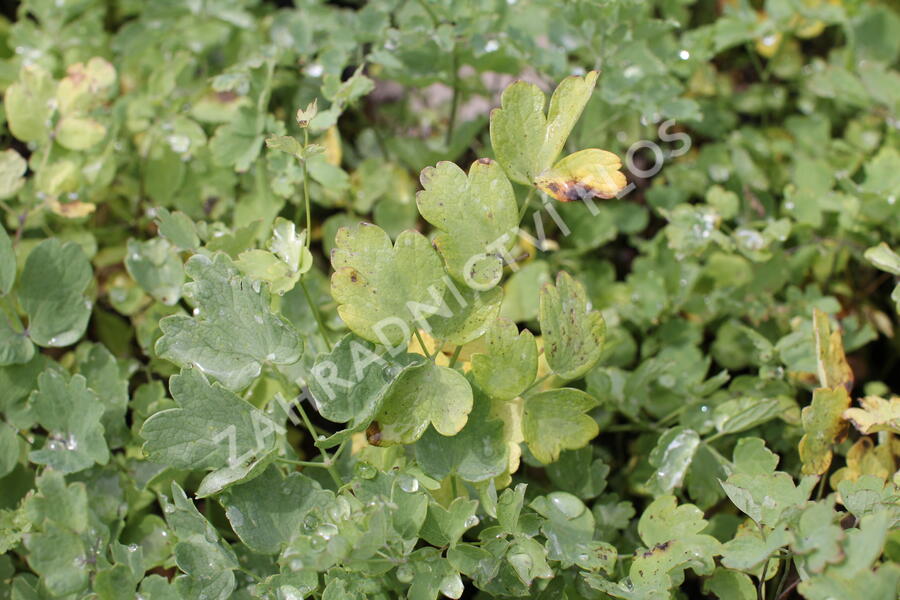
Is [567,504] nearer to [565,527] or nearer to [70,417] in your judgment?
[565,527]

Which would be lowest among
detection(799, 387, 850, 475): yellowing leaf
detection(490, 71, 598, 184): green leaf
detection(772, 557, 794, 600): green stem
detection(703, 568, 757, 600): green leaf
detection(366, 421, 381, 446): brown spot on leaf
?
Answer: detection(772, 557, 794, 600): green stem

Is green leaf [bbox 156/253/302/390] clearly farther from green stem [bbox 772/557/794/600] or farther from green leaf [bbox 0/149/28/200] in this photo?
Result: green stem [bbox 772/557/794/600]

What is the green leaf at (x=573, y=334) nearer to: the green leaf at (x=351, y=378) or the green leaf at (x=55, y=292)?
the green leaf at (x=351, y=378)

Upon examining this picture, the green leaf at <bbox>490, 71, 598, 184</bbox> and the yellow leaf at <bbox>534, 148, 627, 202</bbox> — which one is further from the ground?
the green leaf at <bbox>490, 71, 598, 184</bbox>

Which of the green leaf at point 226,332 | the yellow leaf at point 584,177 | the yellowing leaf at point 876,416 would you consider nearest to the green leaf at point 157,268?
the green leaf at point 226,332

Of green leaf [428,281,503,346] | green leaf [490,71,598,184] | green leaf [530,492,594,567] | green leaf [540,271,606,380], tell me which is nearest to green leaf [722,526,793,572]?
green leaf [530,492,594,567]
